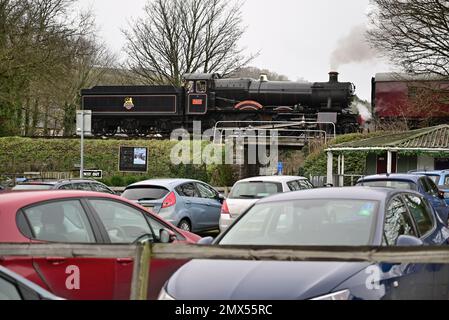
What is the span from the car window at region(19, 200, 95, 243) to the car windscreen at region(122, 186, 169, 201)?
282 inches

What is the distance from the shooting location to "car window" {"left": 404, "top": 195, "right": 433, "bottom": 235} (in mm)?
6266

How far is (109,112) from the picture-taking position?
35719 millimetres

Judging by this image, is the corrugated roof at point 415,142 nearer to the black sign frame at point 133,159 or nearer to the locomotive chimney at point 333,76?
the locomotive chimney at point 333,76

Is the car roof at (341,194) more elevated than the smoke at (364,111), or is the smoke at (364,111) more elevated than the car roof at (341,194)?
the smoke at (364,111)

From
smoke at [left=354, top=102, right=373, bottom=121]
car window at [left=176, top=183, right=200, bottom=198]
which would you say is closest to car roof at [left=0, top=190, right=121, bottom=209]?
car window at [left=176, top=183, right=200, bottom=198]

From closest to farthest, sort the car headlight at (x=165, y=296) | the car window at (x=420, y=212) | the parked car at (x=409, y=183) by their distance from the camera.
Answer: the car headlight at (x=165, y=296) → the car window at (x=420, y=212) → the parked car at (x=409, y=183)

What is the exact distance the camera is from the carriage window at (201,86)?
33.5 metres

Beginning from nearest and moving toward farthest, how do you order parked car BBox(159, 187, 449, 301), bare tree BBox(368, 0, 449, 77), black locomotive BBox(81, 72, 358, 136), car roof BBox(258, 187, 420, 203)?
parked car BBox(159, 187, 449, 301) → car roof BBox(258, 187, 420, 203) → bare tree BBox(368, 0, 449, 77) → black locomotive BBox(81, 72, 358, 136)

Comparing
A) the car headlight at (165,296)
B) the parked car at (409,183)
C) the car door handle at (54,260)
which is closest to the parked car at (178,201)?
the parked car at (409,183)

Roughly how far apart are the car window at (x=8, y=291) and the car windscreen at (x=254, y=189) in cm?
995

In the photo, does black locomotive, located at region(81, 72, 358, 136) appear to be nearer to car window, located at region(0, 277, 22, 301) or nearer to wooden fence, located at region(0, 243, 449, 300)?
wooden fence, located at region(0, 243, 449, 300)

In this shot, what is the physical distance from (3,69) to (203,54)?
20.5 m

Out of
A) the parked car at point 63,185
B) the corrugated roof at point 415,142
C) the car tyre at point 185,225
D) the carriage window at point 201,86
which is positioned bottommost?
the car tyre at point 185,225

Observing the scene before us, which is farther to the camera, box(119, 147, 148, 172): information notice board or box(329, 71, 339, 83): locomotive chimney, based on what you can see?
box(329, 71, 339, 83): locomotive chimney
